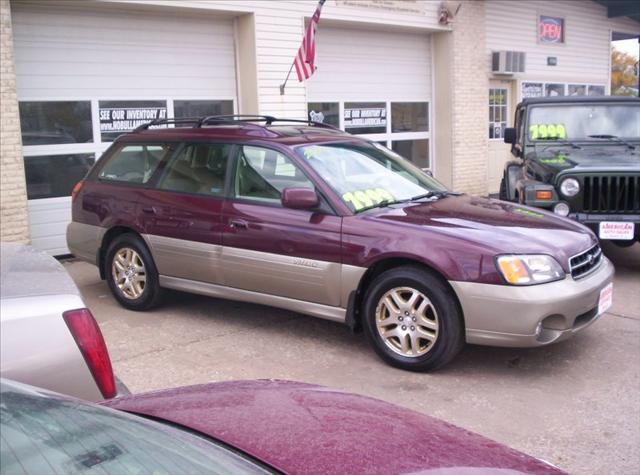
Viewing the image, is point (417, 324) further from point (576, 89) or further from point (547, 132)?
point (576, 89)

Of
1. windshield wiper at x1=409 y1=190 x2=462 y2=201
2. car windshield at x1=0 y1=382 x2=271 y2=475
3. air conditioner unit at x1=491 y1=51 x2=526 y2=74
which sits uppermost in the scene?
air conditioner unit at x1=491 y1=51 x2=526 y2=74

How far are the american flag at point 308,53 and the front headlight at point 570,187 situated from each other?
4.35 m

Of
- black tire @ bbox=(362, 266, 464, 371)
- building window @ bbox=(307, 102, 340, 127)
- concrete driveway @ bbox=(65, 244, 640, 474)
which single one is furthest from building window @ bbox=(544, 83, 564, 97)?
black tire @ bbox=(362, 266, 464, 371)

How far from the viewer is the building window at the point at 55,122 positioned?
866 cm

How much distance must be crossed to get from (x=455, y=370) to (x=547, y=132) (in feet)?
15.7

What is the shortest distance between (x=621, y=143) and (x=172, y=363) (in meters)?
6.06

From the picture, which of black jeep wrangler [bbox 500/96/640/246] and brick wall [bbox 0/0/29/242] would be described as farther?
brick wall [bbox 0/0/29/242]

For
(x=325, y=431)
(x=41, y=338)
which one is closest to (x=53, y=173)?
(x=41, y=338)

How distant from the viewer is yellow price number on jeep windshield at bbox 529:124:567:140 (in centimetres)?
862

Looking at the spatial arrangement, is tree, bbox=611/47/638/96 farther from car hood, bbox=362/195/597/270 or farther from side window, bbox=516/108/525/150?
car hood, bbox=362/195/597/270

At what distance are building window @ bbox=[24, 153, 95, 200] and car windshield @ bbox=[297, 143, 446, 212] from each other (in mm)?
4734

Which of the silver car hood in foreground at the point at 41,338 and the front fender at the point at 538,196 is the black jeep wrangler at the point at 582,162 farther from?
the silver car hood in foreground at the point at 41,338

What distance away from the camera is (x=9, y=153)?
812cm

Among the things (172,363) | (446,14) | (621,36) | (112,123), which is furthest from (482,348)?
(621,36)
